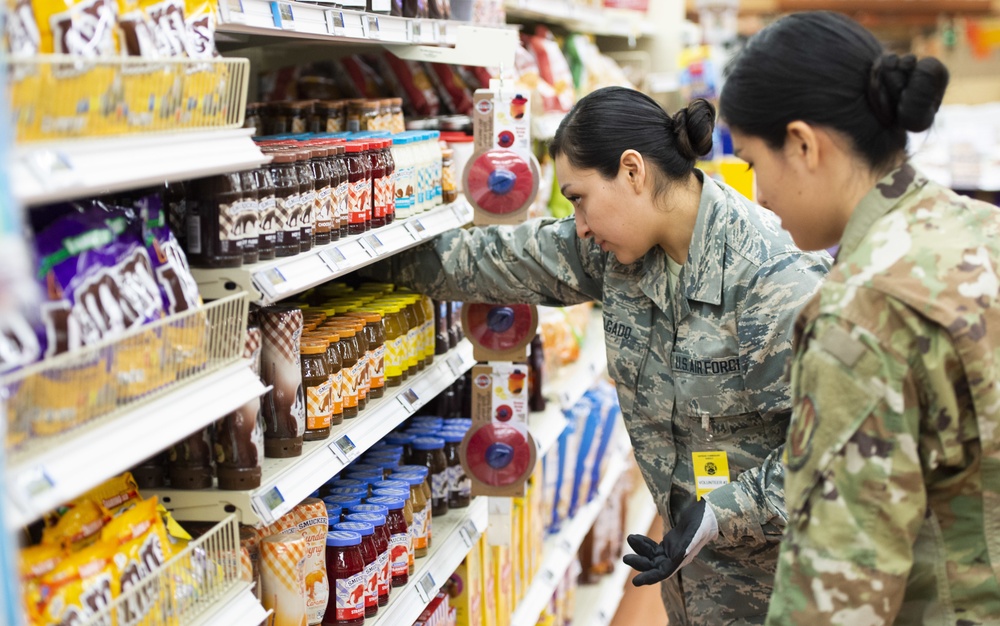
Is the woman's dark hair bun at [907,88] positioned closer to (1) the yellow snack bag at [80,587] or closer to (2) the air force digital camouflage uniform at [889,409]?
(2) the air force digital camouflage uniform at [889,409]

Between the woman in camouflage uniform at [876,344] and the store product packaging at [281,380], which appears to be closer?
the woman in camouflage uniform at [876,344]

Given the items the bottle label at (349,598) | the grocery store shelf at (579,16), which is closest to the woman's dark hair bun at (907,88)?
the bottle label at (349,598)

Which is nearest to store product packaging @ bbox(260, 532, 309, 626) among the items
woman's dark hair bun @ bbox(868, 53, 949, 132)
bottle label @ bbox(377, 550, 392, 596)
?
bottle label @ bbox(377, 550, 392, 596)

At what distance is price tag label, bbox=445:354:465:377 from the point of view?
2.97 metres

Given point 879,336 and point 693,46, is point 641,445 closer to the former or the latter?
point 879,336

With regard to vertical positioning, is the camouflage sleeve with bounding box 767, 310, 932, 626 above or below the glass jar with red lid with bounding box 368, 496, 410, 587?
above

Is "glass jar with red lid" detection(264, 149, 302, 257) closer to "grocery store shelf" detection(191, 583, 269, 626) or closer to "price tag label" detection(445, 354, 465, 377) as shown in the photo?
"grocery store shelf" detection(191, 583, 269, 626)

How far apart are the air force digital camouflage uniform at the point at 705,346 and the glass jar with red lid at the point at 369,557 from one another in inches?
26.8

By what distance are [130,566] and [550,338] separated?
2.58m

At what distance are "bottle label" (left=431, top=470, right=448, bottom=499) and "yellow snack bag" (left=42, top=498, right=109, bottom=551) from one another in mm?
1424

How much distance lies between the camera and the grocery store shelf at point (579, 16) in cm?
387

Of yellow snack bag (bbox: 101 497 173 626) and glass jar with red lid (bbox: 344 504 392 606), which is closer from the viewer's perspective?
yellow snack bag (bbox: 101 497 173 626)

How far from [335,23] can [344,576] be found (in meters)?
1.12

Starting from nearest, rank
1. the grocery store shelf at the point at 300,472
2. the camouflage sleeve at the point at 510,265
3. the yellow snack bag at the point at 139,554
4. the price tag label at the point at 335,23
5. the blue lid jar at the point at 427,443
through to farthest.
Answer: the yellow snack bag at the point at 139,554 < the grocery store shelf at the point at 300,472 < the price tag label at the point at 335,23 < the camouflage sleeve at the point at 510,265 < the blue lid jar at the point at 427,443
